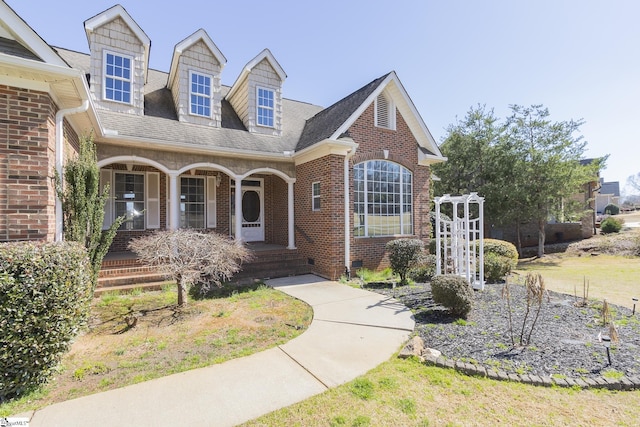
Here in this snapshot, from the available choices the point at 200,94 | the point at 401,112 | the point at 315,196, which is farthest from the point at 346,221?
the point at 200,94

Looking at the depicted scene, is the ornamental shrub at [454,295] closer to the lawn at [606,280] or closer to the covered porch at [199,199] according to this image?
the lawn at [606,280]

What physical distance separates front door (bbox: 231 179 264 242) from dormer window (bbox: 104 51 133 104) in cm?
484

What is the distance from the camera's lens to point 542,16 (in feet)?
26.1

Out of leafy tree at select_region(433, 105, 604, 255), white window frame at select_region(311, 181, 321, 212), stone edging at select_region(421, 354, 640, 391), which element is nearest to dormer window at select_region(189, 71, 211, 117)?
white window frame at select_region(311, 181, 321, 212)

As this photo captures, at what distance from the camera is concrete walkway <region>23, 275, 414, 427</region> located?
2842 millimetres

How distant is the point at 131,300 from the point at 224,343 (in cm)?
367

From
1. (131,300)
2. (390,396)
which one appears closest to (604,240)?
(390,396)

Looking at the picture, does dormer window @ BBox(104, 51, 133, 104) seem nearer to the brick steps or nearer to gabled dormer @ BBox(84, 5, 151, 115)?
gabled dormer @ BBox(84, 5, 151, 115)

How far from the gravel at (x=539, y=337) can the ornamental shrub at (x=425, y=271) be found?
202 cm

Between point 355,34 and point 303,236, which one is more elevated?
point 355,34

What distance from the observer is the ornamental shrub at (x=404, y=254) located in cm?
834

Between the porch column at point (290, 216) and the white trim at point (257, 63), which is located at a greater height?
the white trim at point (257, 63)

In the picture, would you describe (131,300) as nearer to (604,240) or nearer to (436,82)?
(436,82)

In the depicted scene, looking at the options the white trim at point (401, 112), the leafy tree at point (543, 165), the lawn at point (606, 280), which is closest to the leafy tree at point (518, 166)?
the leafy tree at point (543, 165)
